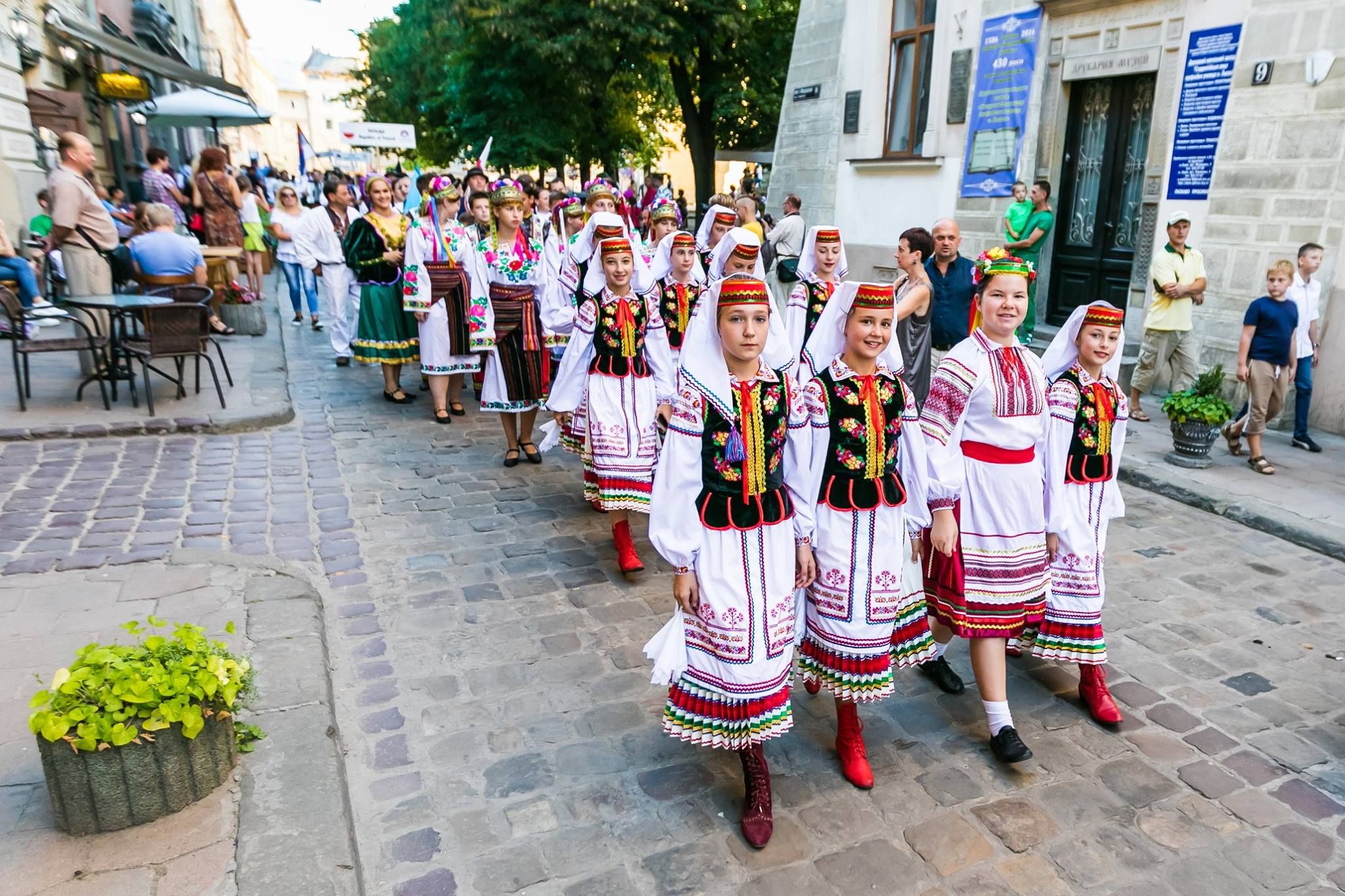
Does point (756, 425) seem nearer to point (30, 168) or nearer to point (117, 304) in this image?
point (117, 304)

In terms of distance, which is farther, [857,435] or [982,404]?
[982,404]

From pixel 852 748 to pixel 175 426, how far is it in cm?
658

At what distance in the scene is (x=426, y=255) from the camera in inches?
328

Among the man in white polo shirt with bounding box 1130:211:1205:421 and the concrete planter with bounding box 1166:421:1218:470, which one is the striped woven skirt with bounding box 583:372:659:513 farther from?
the man in white polo shirt with bounding box 1130:211:1205:421

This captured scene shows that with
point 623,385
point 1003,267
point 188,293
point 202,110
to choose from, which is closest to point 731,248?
point 623,385

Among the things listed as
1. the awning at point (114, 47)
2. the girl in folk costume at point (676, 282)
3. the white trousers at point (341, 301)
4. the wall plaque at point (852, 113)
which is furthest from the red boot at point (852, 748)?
the awning at point (114, 47)

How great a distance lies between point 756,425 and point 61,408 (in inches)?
293

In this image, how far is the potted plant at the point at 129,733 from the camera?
2.79 metres

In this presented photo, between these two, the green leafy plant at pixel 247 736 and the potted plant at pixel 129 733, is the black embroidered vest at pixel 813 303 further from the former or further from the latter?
the potted plant at pixel 129 733

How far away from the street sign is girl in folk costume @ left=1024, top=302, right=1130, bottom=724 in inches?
750

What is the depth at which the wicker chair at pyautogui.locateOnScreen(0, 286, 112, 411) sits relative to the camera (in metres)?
7.47

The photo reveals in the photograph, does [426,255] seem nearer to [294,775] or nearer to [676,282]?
[676,282]

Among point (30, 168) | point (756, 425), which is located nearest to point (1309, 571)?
point (756, 425)

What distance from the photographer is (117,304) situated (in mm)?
7438
